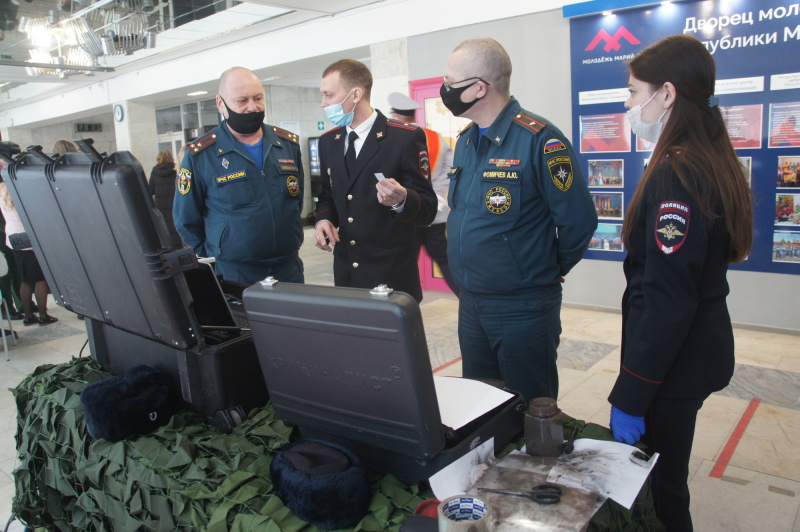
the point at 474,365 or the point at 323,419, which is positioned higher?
the point at 323,419

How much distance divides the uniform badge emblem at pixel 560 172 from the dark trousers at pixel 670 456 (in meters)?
0.70

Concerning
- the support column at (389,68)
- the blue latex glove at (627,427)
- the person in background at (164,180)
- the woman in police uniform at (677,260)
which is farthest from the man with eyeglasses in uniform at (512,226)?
the person in background at (164,180)

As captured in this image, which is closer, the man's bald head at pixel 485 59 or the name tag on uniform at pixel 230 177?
the man's bald head at pixel 485 59

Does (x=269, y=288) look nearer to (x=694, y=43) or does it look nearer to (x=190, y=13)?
(x=694, y=43)

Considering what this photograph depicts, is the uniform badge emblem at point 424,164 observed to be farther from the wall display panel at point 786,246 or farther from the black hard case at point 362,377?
the wall display panel at point 786,246

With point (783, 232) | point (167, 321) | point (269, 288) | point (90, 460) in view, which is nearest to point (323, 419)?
point (269, 288)

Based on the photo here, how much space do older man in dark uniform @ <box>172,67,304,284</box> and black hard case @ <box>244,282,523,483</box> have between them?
1074mm

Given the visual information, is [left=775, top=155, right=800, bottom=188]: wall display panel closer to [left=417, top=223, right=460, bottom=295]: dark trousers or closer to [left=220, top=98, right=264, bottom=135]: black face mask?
[left=417, top=223, right=460, bottom=295]: dark trousers

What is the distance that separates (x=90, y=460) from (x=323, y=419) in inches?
25.1

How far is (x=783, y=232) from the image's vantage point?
3998 millimetres

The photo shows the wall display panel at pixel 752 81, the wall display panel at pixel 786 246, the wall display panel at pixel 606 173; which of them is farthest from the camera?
the wall display panel at pixel 606 173

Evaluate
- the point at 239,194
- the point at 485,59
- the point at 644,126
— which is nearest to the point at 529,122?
the point at 485,59

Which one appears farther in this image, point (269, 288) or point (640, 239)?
point (640, 239)

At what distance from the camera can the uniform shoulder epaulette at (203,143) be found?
7.38 feet
